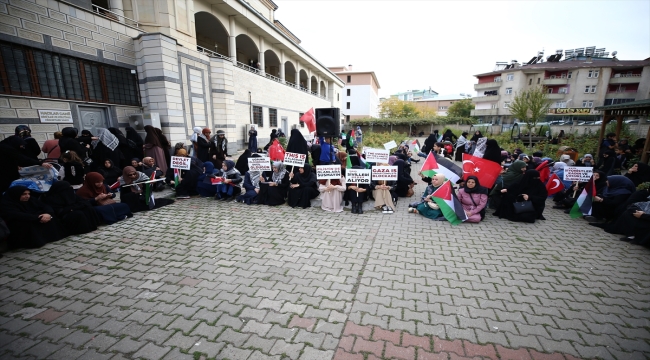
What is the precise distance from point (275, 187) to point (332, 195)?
163 centimetres

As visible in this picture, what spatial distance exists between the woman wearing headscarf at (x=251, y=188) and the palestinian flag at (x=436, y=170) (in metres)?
4.55

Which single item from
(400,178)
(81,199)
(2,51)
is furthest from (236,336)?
(2,51)

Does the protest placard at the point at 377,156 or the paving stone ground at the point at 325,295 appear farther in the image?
the protest placard at the point at 377,156

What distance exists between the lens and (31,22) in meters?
7.35

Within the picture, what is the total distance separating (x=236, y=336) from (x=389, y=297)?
5.98ft

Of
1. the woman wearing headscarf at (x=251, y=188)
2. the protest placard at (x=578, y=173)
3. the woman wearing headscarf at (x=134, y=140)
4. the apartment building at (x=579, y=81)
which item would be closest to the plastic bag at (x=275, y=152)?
the woman wearing headscarf at (x=251, y=188)

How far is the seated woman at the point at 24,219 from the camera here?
4.32 m

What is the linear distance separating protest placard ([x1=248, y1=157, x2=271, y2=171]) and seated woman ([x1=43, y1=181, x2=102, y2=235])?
354 centimetres

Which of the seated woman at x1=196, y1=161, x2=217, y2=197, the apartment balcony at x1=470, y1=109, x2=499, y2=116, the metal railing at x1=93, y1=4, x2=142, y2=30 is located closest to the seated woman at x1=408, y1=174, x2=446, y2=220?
the seated woman at x1=196, y1=161, x2=217, y2=197

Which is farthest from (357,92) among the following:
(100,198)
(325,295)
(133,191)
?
(325,295)

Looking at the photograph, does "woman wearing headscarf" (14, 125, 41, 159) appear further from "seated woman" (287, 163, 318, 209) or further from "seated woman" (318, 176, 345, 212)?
"seated woman" (318, 176, 345, 212)

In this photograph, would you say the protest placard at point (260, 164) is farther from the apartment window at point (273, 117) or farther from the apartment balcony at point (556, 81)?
the apartment balcony at point (556, 81)

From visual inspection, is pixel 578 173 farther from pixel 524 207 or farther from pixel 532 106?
pixel 532 106

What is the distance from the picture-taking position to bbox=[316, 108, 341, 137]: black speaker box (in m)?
8.71
